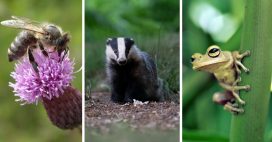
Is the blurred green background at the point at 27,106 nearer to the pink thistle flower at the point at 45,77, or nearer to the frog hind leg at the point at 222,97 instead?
the pink thistle flower at the point at 45,77

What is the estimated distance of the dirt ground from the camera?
2.85 meters

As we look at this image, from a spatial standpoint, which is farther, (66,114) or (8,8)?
(8,8)

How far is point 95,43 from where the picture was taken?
2889 millimetres

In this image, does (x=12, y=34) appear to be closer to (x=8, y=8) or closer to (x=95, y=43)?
(x=8, y=8)

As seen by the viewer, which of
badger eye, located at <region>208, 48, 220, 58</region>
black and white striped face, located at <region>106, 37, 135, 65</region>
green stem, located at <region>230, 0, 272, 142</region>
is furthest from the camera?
black and white striped face, located at <region>106, 37, 135, 65</region>

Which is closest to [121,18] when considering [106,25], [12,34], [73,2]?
[106,25]

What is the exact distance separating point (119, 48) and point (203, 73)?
0.32 meters

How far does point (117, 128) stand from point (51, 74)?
1.05 ft

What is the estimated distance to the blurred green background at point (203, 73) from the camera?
2.78 m

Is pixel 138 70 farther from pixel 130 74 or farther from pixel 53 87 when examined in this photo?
pixel 53 87

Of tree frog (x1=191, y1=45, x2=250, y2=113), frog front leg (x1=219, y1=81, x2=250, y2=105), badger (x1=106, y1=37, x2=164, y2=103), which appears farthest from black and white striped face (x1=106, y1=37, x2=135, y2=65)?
frog front leg (x1=219, y1=81, x2=250, y2=105)

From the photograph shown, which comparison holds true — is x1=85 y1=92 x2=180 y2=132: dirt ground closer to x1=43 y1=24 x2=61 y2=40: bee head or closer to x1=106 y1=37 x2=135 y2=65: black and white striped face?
x1=106 y1=37 x2=135 y2=65: black and white striped face

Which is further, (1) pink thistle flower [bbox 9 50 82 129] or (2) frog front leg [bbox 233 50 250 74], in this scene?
(1) pink thistle flower [bbox 9 50 82 129]

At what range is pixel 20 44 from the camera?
2791 mm
